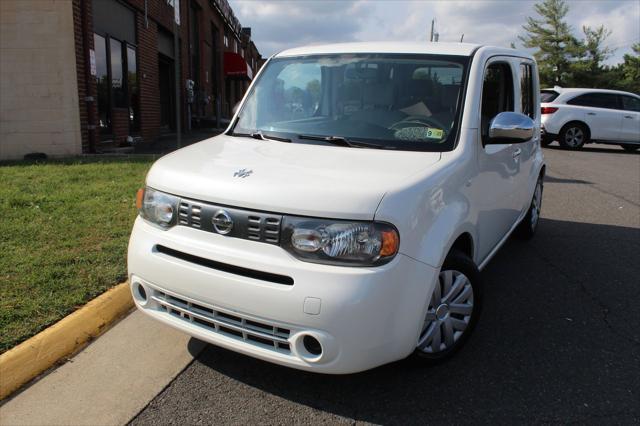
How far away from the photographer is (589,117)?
16031mm

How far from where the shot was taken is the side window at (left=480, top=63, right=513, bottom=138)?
3.63 m

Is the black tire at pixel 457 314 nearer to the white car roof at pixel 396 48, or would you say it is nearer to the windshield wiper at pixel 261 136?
the windshield wiper at pixel 261 136

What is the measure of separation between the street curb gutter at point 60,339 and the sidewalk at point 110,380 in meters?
0.06

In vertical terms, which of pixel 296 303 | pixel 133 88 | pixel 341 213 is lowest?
pixel 296 303

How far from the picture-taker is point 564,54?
1887 inches

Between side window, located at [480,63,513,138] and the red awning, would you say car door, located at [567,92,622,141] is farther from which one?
the red awning

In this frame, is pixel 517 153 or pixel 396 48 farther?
pixel 517 153

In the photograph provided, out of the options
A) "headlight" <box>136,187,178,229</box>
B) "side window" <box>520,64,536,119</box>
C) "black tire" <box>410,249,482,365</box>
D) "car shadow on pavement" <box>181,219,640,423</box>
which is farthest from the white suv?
"headlight" <box>136,187,178,229</box>

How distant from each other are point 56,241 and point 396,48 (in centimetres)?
326

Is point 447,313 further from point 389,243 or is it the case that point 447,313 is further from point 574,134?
point 574,134

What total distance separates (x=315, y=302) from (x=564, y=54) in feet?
173

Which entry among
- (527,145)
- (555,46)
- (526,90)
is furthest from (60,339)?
(555,46)

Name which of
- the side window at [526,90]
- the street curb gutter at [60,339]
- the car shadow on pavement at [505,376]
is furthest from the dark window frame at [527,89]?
the street curb gutter at [60,339]

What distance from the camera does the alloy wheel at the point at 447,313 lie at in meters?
2.86
